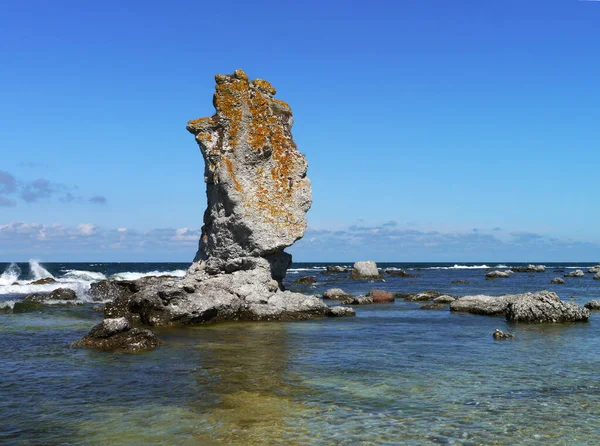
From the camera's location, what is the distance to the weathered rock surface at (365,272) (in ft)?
238

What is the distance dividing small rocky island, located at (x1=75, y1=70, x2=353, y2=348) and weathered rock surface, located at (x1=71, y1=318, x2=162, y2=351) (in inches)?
354

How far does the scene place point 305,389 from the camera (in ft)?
40.3

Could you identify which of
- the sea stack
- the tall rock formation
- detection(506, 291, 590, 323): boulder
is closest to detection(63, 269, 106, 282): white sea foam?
the sea stack

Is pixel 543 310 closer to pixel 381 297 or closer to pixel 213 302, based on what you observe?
pixel 381 297

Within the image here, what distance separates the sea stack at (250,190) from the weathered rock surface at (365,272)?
1647 inches

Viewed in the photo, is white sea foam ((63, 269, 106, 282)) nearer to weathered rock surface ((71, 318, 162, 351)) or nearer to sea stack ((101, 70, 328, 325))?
sea stack ((101, 70, 328, 325))

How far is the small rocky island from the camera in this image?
1133 inches

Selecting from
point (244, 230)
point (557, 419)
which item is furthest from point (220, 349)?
point (244, 230)

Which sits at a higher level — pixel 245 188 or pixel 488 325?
pixel 245 188

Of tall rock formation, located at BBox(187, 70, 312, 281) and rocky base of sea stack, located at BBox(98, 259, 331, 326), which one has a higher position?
tall rock formation, located at BBox(187, 70, 312, 281)

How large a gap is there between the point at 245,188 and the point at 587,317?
18.1 m

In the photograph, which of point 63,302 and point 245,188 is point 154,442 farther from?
point 63,302

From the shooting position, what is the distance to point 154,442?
29.0ft

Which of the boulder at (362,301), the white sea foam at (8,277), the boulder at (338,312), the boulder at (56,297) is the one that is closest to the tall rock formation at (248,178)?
the boulder at (338,312)
